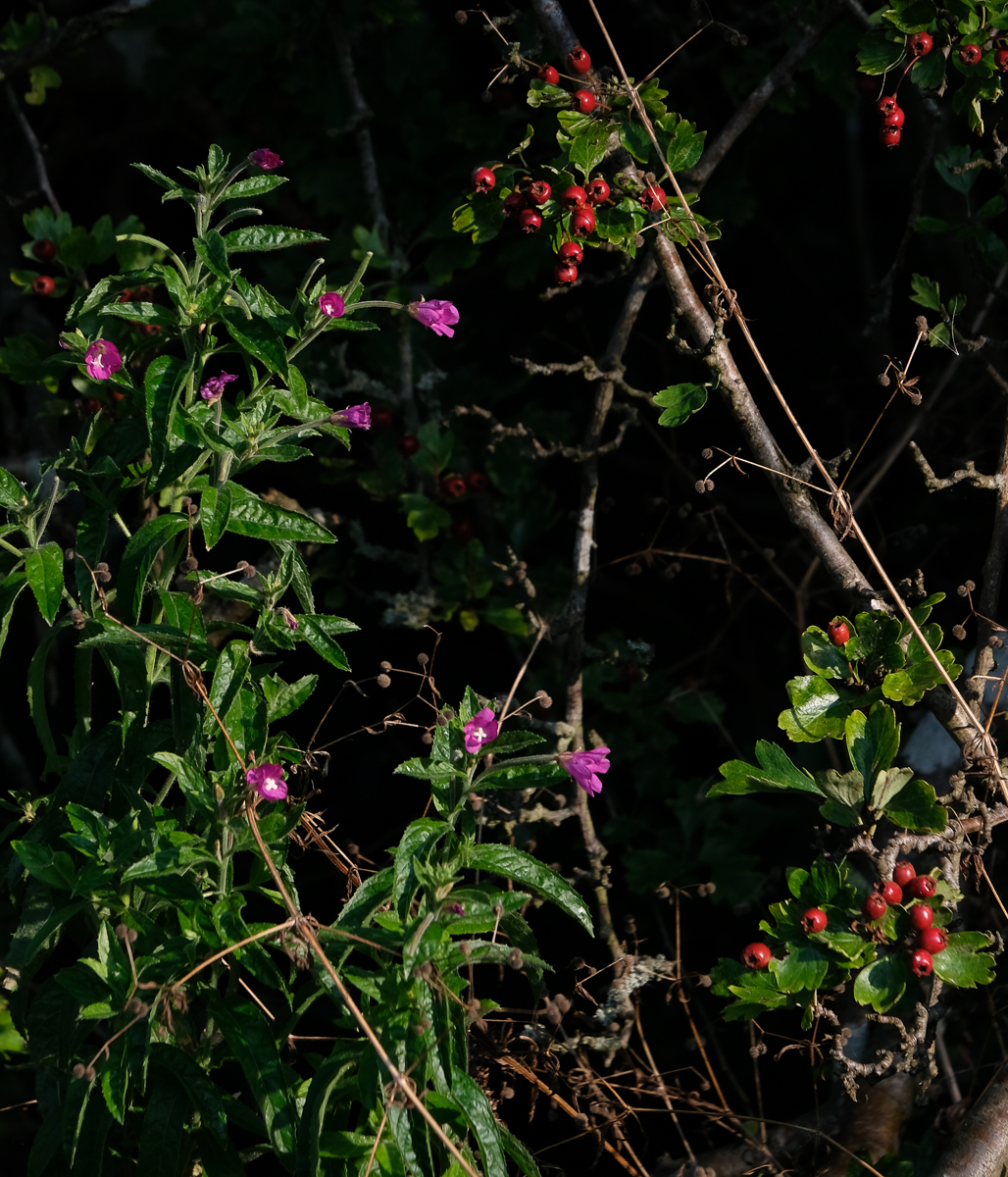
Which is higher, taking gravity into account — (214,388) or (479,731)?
(214,388)

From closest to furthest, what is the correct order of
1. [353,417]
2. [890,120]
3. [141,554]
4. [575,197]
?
[141,554] → [353,417] → [575,197] → [890,120]

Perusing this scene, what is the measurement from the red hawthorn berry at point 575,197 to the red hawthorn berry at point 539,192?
0.09ft

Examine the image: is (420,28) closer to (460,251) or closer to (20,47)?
(460,251)

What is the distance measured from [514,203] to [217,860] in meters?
1.01

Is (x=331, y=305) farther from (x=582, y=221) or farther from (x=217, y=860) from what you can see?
(x=217, y=860)

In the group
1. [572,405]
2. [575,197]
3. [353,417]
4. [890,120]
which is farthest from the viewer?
[572,405]

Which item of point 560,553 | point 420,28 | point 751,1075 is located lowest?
point 751,1075

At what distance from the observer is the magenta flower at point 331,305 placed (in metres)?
1.27

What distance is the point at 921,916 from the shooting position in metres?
1.24

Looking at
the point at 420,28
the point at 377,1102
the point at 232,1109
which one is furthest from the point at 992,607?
the point at 420,28

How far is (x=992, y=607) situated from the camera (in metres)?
1.50

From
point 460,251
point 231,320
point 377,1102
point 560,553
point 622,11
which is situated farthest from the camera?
point 622,11

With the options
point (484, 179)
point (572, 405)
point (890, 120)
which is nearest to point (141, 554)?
point (484, 179)

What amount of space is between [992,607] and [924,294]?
54 cm
